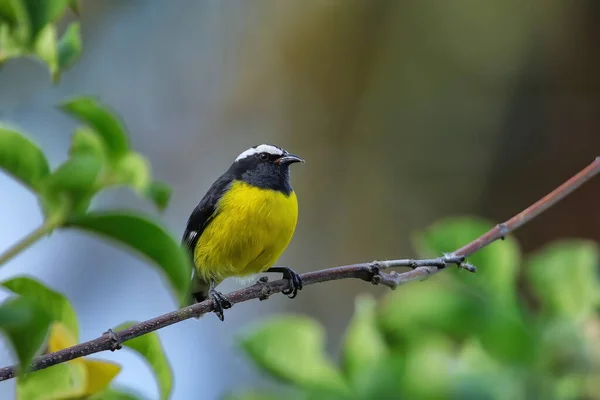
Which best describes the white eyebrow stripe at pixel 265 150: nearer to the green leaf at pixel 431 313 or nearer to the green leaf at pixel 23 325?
the green leaf at pixel 431 313

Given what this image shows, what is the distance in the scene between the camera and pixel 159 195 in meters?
1.48

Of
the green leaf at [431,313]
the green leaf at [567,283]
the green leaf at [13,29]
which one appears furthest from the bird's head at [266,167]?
the green leaf at [13,29]

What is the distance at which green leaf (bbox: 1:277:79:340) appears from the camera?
42.3 inches

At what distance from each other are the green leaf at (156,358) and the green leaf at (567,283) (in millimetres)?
938

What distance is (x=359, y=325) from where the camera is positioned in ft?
5.39

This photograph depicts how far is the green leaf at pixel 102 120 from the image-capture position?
52.1 inches

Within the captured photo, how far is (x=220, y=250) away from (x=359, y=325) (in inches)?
50.6

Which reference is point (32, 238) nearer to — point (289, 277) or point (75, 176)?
point (75, 176)

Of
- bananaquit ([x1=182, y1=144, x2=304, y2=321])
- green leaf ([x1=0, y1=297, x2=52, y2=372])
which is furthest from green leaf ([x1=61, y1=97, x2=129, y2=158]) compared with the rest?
bananaquit ([x1=182, y1=144, x2=304, y2=321])

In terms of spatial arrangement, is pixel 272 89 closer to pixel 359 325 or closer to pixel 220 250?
pixel 220 250

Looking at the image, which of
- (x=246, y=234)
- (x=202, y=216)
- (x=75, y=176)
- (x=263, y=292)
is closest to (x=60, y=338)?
(x=75, y=176)

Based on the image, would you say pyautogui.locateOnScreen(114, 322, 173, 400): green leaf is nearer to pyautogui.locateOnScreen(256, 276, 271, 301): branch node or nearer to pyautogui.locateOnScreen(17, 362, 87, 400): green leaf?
pyautogui.locateOnScreen(17, 362, 87, 400): green leaf

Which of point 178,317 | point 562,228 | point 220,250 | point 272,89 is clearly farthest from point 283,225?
point 272,89

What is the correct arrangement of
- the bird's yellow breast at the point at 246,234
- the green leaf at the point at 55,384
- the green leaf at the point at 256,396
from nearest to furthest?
the green leaf at the point at 55,384 → the green leaf at the point at 256,396 → the bird's yellow breast at the point at 246,234
